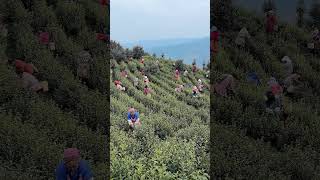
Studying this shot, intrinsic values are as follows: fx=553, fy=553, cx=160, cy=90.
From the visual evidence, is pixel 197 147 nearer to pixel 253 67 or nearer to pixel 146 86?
Result: pixel 253 67

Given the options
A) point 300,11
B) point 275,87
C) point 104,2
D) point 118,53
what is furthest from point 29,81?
point 300,11

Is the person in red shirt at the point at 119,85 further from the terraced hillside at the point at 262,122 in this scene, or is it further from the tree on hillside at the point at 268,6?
the tree on hillside at the point at 268,6

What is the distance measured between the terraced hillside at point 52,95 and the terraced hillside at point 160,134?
1.83 feet

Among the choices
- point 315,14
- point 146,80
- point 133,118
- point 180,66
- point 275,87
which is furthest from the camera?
point 180,66

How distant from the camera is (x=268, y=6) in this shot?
20422 mm

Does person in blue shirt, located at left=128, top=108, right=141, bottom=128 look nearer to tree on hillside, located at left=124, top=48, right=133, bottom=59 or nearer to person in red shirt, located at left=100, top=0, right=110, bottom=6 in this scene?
person in red shirt, located at left=100, top=0, right=110, bottom=6

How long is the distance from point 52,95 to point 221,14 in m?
9.19

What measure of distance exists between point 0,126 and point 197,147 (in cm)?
422

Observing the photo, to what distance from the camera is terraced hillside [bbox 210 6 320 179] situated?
9.70m

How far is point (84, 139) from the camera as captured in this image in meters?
9.90

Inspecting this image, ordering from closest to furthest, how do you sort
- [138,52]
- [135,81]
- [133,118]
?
[133,118] → [135,81] → [138,52]

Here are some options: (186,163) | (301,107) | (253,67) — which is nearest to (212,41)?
(253,67)

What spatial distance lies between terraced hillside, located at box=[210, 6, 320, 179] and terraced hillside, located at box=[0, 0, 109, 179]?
93.6 inches

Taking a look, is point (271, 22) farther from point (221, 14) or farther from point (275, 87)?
point (275, 87)
